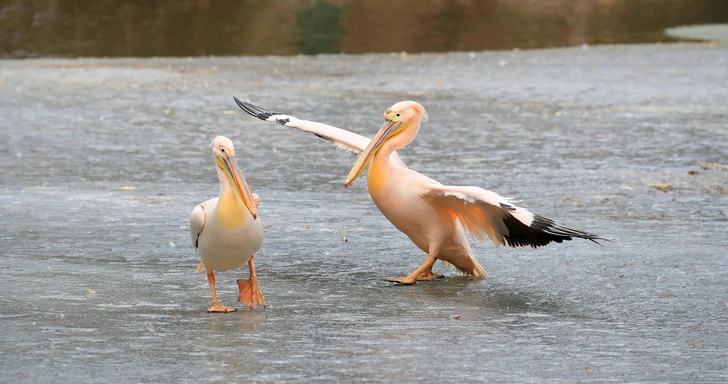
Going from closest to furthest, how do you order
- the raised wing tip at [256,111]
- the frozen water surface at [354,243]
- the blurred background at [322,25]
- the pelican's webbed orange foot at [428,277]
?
the frozen water surface at [354,243] < the pelican's webbed orange foot at [428,277] < the raised wing tip at [256,111] < the blurred background at [322,25]

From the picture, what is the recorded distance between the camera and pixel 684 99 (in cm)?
1370

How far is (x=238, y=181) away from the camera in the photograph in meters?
5.27

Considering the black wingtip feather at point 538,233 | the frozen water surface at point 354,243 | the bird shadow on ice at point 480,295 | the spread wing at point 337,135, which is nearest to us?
the frozen water surface at point 354,243

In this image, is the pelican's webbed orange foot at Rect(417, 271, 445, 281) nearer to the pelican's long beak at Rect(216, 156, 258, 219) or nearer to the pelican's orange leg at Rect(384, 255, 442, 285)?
the pelican's orange leg at Rect(384, 255, 442, 285)

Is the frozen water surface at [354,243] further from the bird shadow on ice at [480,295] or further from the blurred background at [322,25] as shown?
the blurred background at [322,25]

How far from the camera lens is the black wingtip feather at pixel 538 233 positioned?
5.75 m

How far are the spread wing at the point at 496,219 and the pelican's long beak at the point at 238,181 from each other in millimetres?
1214

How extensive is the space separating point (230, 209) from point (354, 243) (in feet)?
5.94


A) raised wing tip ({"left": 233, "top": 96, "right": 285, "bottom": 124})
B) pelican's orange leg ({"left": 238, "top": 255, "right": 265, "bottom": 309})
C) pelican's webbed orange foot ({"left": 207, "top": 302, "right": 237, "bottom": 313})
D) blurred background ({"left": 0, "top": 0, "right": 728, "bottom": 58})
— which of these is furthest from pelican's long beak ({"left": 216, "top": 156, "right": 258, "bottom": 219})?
blurred background ({"left": 0, "top": 0, "right": 728, "bottom": 58})

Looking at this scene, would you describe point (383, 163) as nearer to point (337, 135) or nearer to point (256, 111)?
point (337, 135)

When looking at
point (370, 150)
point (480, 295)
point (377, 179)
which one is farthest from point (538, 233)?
point (370, 150)

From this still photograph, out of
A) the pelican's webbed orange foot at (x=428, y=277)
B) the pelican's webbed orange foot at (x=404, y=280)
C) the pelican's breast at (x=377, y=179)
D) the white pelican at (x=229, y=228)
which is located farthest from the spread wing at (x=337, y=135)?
the white pelican at (x=229, y=228)

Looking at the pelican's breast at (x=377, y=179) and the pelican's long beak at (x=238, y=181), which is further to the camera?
the pelican's breast at (x=377, y=179)

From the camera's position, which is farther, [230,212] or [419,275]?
[419,275]
